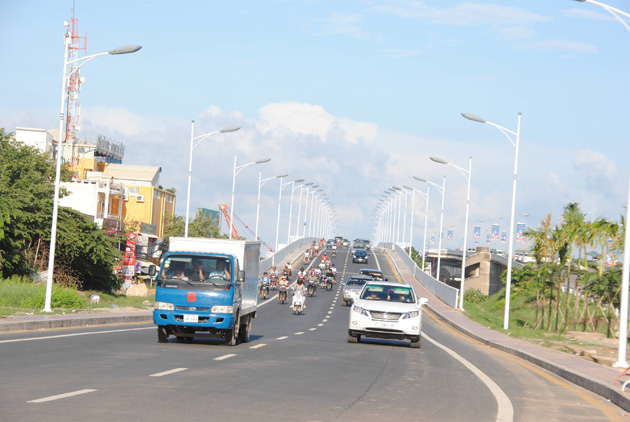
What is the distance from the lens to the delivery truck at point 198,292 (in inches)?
764

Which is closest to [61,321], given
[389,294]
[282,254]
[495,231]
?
[389,294]

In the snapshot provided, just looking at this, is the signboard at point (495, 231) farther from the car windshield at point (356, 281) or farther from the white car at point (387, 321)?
the white car at point (387, 321)

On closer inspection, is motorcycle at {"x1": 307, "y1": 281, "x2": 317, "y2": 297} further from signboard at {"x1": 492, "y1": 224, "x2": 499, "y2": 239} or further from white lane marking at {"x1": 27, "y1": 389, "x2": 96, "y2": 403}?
white lane marking at {"x1": 27, "y1": 389, "x2": 96, "y2": 403}

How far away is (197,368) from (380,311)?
358 inches

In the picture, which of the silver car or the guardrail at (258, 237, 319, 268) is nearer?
the silver car

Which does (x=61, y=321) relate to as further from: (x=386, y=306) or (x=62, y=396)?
(x=62, y=396)

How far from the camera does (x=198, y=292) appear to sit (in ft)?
63.9

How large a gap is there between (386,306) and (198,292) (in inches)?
218

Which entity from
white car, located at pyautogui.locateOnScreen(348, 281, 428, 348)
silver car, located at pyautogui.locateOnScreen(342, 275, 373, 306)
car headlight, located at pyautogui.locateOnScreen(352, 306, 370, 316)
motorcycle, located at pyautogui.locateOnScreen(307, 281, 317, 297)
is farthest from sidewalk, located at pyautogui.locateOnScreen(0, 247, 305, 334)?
motorcycle, located at pyautogui.locateOnScreen(307, 281, 317, 297)

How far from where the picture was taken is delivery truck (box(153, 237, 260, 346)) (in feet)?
63.7

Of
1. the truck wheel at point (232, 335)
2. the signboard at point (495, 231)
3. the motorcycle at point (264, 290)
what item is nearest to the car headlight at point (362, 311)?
the truck wheel at point (232, 335)

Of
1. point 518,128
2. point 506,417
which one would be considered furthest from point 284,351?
point 518,128

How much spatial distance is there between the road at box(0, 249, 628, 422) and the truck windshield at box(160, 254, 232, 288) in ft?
4.82

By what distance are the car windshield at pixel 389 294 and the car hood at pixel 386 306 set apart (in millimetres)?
506
